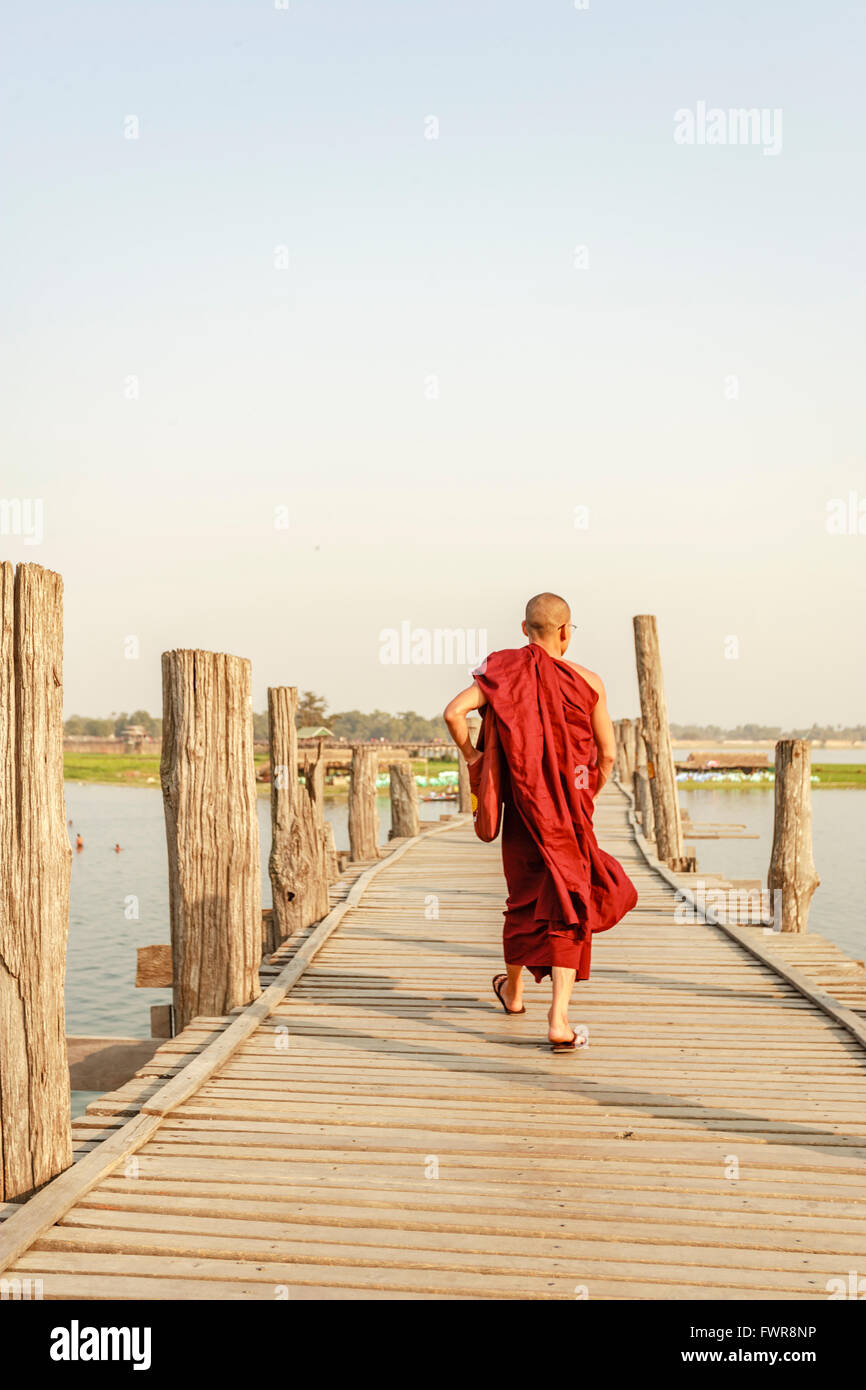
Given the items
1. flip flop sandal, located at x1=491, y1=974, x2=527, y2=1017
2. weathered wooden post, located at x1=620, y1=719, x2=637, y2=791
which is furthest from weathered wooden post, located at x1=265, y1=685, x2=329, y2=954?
weathered wooden post, located at x1=620, y1=719, x2=637, y2=791

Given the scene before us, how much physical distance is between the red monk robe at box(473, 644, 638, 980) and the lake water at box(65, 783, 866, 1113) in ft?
26.2

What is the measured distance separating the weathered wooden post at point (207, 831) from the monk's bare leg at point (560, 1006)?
1321mm

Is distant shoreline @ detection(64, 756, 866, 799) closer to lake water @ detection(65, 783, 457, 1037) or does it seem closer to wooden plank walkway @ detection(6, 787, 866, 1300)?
lake water @ detection(65, 783, 457, 1037)

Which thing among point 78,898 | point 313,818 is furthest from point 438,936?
point 78,898

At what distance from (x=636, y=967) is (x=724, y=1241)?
3.36 metres

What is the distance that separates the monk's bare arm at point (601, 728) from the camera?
15.7 feet

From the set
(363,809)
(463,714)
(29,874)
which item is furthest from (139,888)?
(29,874)

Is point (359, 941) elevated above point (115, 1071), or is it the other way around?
point (359, 941)

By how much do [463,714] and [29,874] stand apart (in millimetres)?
1764

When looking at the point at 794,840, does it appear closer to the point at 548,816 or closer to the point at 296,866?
the point at 296,866

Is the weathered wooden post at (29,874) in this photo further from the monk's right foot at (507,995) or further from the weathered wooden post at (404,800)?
the weathered wooden post at (404,800)

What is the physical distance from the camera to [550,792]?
469cm

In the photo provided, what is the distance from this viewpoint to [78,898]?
25000 mm
